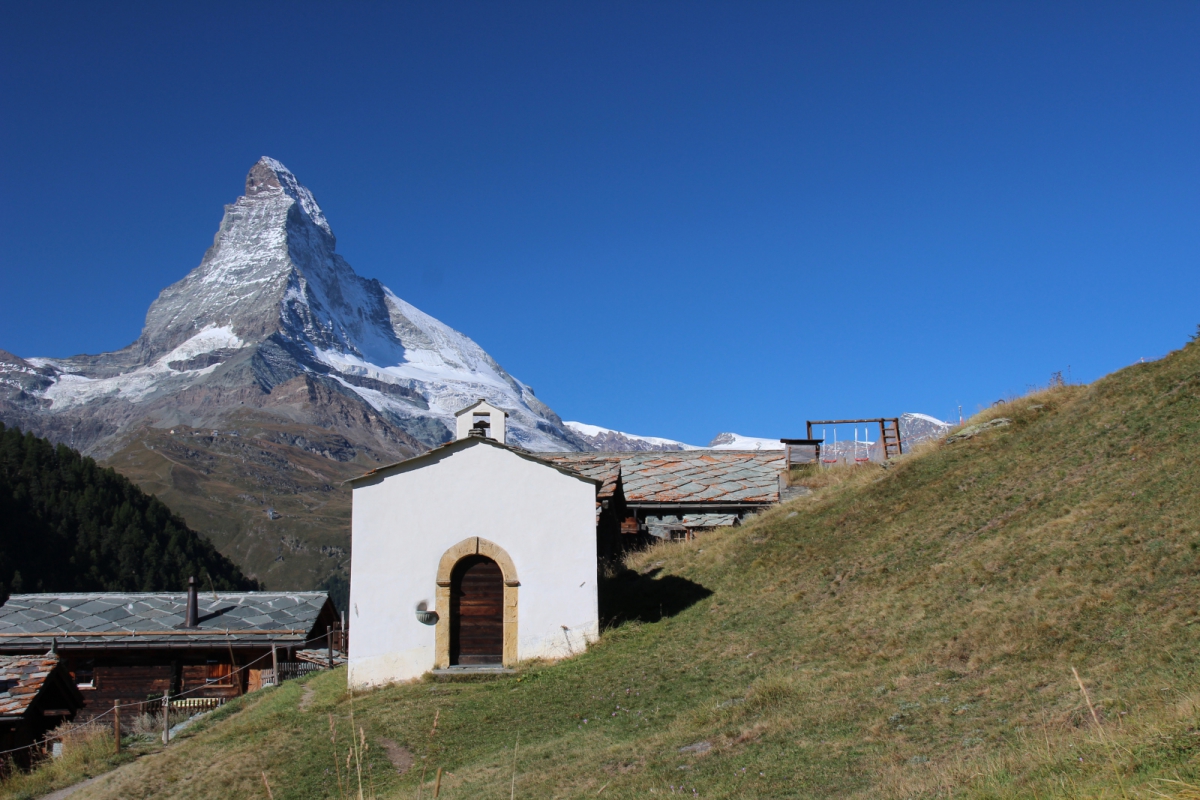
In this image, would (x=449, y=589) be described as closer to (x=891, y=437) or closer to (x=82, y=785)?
(x=82, y=785)

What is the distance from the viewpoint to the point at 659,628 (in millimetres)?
17703

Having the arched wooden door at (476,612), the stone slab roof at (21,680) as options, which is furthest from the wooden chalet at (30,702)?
the arched wooden door at (476,612)

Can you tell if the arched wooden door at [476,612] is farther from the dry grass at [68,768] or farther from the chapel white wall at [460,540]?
the dry grass at [68,768]

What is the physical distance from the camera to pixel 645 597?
20.2 m

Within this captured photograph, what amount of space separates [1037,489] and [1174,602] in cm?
682

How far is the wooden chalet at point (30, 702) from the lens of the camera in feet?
64.5

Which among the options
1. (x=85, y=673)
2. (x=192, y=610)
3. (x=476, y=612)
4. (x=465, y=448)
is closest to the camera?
(x=476, y=612)

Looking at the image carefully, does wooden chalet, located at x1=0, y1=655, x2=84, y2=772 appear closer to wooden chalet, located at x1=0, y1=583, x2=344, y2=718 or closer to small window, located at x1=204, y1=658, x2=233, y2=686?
wooden chalet, located at x1=0, y1=583, x2=344, y2=718

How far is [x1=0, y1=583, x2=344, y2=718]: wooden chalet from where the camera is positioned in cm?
2878

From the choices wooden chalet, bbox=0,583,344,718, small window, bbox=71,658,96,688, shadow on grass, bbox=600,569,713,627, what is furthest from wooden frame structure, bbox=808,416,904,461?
small window, bbox=71,658,96,688

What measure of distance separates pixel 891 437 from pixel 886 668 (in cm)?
1813

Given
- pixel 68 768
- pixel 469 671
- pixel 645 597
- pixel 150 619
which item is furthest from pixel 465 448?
pixel 150 619

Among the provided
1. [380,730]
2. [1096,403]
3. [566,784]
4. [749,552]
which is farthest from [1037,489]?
[380,730]

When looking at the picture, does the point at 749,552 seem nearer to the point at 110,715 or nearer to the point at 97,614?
the point at 110,715
